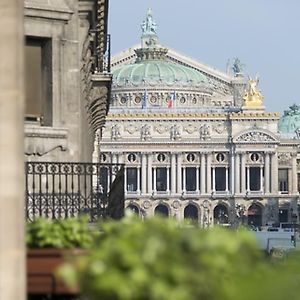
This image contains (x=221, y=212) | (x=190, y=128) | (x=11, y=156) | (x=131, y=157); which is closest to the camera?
(x=11, y=156)

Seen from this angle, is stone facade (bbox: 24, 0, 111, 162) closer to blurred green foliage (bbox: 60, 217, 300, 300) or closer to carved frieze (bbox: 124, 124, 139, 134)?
blurred green foliage (bbox: 60, 217, 300, 300)

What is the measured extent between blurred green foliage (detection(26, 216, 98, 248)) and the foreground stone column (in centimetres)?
94

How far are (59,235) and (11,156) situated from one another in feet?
3.65

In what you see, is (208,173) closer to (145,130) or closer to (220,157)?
(220,157)

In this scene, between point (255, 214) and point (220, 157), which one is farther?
point (220, 157)

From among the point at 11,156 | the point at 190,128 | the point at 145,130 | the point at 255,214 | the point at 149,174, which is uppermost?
the point at 190,128

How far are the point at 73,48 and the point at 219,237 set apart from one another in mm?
17768

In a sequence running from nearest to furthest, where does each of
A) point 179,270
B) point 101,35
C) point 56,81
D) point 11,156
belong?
point 179,270 → point 11,156 → point 56,81 → point 101,35

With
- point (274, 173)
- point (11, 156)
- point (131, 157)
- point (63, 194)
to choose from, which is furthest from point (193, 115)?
point (11, 156)

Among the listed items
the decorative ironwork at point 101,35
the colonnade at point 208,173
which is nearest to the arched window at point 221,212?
the colonnade at point 208,173

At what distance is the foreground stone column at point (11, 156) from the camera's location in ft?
26.4

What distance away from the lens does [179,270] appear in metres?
6.92

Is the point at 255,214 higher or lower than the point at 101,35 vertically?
lower

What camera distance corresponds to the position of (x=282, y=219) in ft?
653
